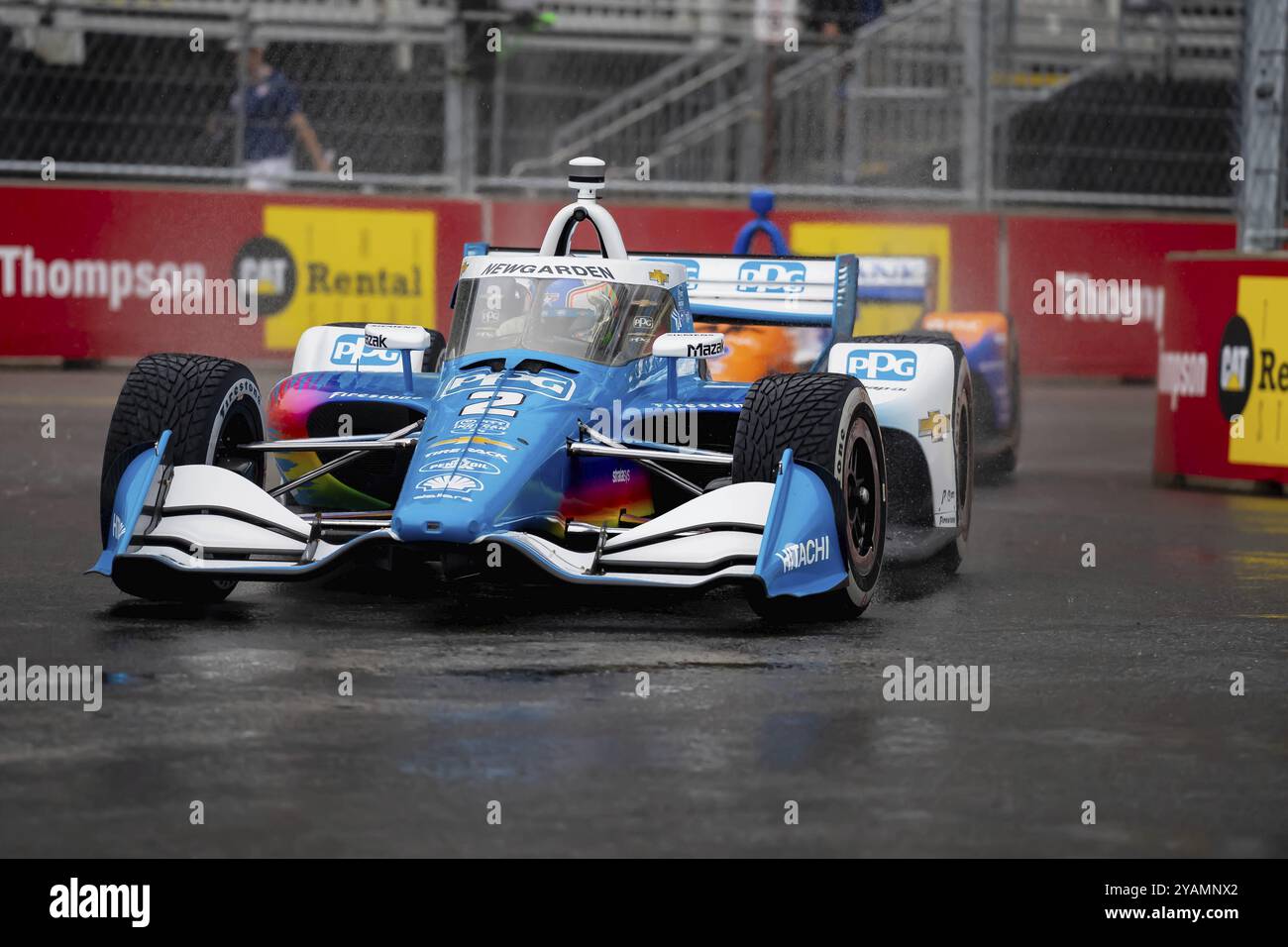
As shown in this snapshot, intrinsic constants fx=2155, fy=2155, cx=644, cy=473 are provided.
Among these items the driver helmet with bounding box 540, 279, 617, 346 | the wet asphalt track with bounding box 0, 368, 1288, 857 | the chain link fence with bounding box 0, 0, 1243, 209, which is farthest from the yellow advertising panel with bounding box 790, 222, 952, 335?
the driver helmet with bounding box 540, 279, 617, 346

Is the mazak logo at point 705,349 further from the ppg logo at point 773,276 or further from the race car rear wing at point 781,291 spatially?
the ppg logo at point 773,276

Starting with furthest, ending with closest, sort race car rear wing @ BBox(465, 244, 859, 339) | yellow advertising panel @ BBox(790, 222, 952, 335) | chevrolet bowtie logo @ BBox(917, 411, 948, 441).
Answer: yellow advertising panel @ BBox(790, 222, 952, 335) < race car rear wing @ BBox(465, 244, 859, 339) < chevrolet bowtie logo @ BBox(917, 411, 948, 441)

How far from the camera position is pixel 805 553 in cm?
749

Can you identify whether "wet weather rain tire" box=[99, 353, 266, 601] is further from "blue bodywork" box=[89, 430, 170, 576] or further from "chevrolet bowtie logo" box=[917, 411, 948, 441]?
"chevrolet bowtie logo" box=[917, 411, 948, 441]

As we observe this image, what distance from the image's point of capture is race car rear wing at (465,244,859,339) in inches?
409

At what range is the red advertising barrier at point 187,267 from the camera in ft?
60.6

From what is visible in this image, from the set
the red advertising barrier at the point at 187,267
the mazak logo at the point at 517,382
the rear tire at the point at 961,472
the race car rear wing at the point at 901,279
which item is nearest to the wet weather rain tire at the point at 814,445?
the mazak logo at the point at 517,382

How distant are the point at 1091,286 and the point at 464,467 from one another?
14195 mm

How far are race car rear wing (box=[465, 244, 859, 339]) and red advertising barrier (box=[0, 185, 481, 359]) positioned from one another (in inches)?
340

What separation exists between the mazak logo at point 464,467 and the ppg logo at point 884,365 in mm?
2468

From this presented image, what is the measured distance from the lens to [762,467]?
7.68m

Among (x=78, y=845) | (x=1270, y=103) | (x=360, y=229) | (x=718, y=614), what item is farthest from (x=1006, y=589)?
(x=360, y=229)
